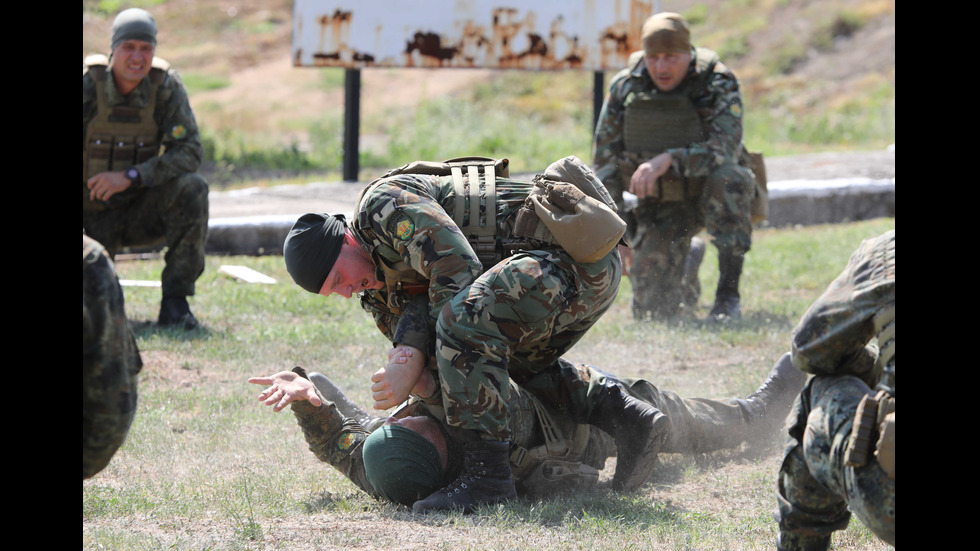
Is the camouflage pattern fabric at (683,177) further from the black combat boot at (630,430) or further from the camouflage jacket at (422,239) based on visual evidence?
the camouflage jacket at (422,239)

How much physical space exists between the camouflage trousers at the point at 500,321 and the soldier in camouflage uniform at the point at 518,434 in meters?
0.16

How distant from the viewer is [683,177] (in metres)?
7.34

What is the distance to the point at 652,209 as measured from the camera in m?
7.52

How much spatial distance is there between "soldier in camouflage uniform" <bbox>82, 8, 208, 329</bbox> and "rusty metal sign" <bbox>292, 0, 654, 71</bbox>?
4.00 meters

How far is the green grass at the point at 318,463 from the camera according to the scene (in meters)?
3.58

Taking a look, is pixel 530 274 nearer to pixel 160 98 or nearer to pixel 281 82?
pixel 160 98

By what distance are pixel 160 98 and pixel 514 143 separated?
8.72m

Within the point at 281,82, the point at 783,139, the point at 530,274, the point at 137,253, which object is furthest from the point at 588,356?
the point at 281,82

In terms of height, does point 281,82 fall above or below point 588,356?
above

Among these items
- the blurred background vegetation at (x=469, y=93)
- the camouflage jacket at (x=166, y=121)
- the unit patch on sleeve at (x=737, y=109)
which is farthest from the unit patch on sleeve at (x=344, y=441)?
the blurred background vegetation at (x=469, y=93)

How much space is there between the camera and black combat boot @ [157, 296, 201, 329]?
6.80 metres

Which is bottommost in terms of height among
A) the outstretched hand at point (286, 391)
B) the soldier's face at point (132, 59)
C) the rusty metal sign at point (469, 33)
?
the outstretched hand at point (286, 391)

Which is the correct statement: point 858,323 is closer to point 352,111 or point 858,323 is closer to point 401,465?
point 401,465

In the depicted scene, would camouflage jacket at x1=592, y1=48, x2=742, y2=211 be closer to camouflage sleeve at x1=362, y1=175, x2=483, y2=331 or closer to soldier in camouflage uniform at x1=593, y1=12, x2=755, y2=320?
soldier in camouflage uniform at x1=593, y1=12, x2=755, y2=320
